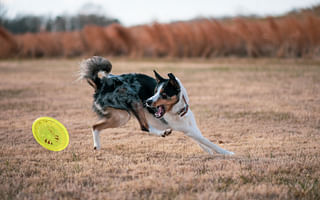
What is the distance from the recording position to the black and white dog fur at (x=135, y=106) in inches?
167

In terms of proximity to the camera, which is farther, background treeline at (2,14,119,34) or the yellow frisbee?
background treeline at (2,14,119,34)

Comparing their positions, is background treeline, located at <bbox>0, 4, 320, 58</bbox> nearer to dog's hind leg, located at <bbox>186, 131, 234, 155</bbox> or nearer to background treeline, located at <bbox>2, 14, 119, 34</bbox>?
dog's hind leg, located at <bbox>186, 131, 234, 155</bbox>

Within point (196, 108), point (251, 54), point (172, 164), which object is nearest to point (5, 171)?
point (172, 164)

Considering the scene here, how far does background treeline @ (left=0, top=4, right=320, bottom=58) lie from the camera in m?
15.3

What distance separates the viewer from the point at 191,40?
704 inches

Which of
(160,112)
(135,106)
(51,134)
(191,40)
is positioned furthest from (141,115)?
(191,40)

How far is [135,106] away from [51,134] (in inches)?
44.1

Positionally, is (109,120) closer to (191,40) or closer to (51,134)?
(51,134)

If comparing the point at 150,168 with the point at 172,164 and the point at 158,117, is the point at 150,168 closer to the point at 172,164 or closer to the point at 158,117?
the point at 172,164

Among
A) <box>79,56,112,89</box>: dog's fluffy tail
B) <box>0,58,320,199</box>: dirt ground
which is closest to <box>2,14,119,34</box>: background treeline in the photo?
<box>0,58,320,199</box>: dirt ground

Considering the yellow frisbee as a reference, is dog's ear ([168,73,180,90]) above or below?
above

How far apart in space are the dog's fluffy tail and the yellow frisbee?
2.19 ft

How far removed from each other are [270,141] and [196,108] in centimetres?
249

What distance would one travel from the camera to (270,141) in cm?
480
